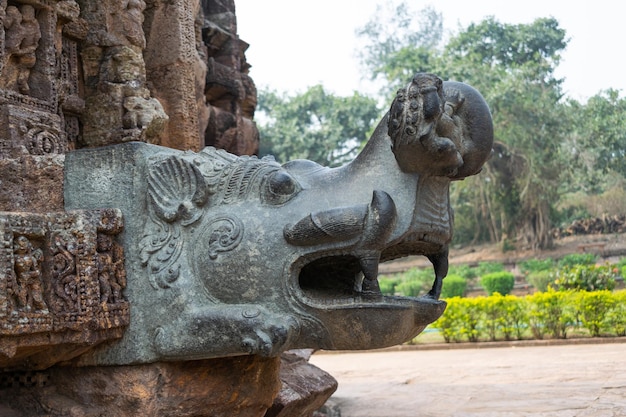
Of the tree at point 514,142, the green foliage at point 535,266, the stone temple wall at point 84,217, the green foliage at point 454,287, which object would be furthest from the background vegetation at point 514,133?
the stone temple wall at point 84,217

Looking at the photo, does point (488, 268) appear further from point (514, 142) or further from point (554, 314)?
point (554, 314)

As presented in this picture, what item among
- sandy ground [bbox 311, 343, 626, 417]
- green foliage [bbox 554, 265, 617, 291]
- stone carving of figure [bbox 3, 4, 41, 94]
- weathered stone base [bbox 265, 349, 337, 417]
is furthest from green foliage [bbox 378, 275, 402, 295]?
stone carving of figure [bbox 3, 4, 41, 94]

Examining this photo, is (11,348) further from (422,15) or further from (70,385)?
(422,15)

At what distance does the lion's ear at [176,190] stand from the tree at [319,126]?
32.5 m

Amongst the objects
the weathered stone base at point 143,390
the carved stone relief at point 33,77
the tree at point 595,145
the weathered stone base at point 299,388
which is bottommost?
the weathered stone base at point 299,388

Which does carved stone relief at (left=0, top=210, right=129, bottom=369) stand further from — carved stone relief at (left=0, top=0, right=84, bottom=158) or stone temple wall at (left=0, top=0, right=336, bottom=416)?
carved stone relief at (left=0, top=0, right=84, bottom=158)

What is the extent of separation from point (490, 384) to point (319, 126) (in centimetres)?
3120

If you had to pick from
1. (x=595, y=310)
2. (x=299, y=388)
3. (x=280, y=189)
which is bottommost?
(x=595, y=310)

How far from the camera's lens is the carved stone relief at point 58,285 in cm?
216

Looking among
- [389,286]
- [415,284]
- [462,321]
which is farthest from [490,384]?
[389,286]

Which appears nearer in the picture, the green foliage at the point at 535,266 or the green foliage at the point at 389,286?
the green foliage at the point at 389,286

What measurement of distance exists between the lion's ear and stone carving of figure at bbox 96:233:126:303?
0.18 metres

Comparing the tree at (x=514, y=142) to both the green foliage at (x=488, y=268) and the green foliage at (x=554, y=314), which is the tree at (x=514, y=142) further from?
the green foliage at (x=554, y=314)

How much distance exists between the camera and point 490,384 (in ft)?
20.7
